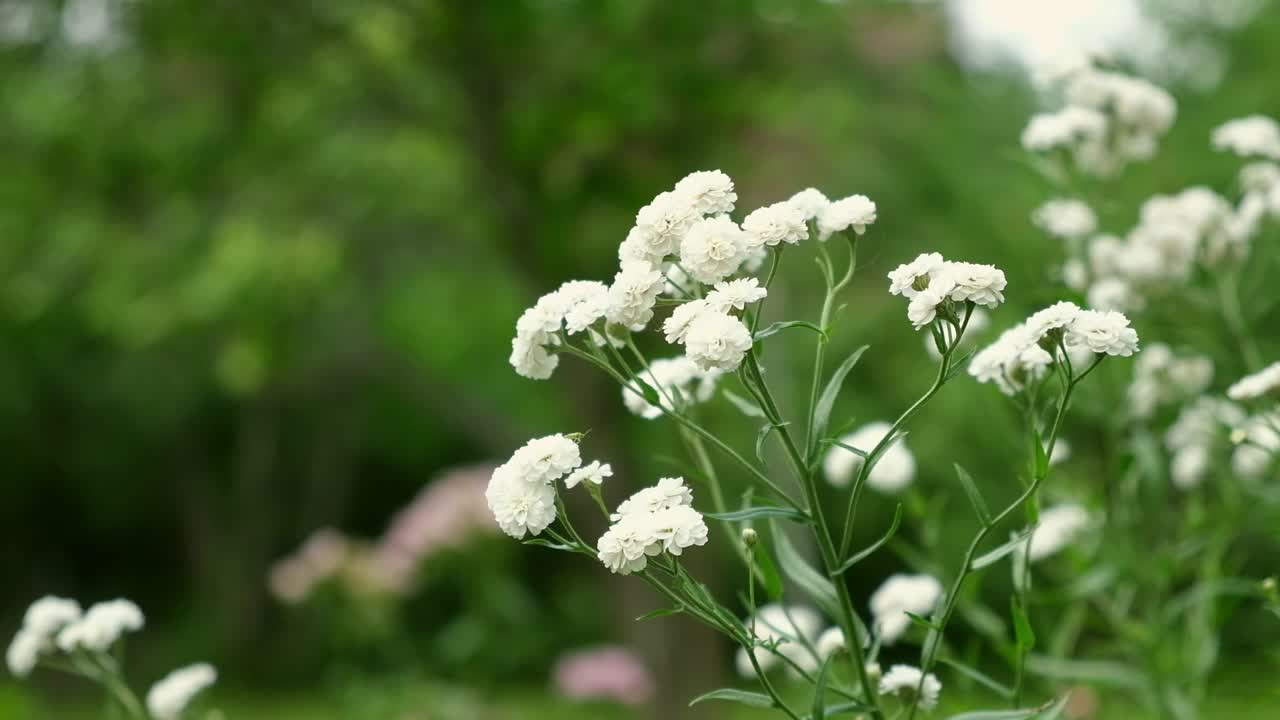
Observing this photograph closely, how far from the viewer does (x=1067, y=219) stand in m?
2.31

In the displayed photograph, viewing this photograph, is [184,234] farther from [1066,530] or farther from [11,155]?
[1066,530]

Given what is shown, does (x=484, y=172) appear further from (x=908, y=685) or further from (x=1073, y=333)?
(x=1073, y=333)

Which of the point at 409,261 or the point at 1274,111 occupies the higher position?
the point at 1274,111

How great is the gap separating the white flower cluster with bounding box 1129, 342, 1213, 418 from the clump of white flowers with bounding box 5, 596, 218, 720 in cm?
157

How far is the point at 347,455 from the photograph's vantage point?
15.1 meters

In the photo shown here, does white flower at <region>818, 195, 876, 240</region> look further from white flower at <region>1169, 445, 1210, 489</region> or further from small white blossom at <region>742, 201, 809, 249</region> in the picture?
white flower at <region>1169, 445, 1210, 489</region>

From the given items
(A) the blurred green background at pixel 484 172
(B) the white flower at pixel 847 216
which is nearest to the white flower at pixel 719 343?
(B) the white flower at pixel 847 216

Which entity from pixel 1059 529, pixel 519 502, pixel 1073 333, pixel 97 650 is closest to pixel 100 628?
pixel 97 650

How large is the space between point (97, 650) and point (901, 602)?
44.4 inches

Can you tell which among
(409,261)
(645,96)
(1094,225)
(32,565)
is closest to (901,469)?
(1094,225)

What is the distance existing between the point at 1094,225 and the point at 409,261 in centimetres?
603

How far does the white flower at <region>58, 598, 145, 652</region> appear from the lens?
1.89m

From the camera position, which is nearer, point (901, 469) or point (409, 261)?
point (901, 469)

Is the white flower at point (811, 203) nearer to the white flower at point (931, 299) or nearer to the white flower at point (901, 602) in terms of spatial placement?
the white flower at point (931, 299)
